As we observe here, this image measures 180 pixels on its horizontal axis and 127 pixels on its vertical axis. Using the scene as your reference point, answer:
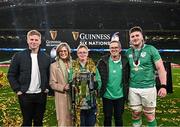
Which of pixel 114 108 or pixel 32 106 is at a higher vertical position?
pixel 32 106

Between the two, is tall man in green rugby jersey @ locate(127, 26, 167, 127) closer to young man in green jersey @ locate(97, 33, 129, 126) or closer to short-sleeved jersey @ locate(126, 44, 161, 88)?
short-sleeved jersey @ locate(126, 44, 161, 88)

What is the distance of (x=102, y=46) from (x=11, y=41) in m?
7.70

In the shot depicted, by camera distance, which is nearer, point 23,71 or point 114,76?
point 23,71

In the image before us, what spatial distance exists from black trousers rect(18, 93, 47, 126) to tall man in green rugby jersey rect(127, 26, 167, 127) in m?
1.46

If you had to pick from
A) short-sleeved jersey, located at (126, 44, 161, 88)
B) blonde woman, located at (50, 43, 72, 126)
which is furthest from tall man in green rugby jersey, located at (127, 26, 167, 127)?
blonde woman, located at (50, 43, 72, 126)

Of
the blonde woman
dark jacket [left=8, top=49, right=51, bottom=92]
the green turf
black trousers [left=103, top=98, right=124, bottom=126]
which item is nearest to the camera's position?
dark jacket [left=8, top=49, right=51, bottom=92]

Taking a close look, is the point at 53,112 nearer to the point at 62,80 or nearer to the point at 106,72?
the point at 62,80

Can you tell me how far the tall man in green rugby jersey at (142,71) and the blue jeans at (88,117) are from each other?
0.66m

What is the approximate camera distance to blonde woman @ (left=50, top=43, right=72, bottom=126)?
6566 millimetres

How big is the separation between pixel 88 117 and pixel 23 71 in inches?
51.7

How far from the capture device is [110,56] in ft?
22.1

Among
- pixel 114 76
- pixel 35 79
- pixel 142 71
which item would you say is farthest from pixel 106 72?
pixel 35 79

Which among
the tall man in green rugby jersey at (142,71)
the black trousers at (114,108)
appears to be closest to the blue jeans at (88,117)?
the black trousers at (114,108)

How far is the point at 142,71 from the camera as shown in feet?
21.6
